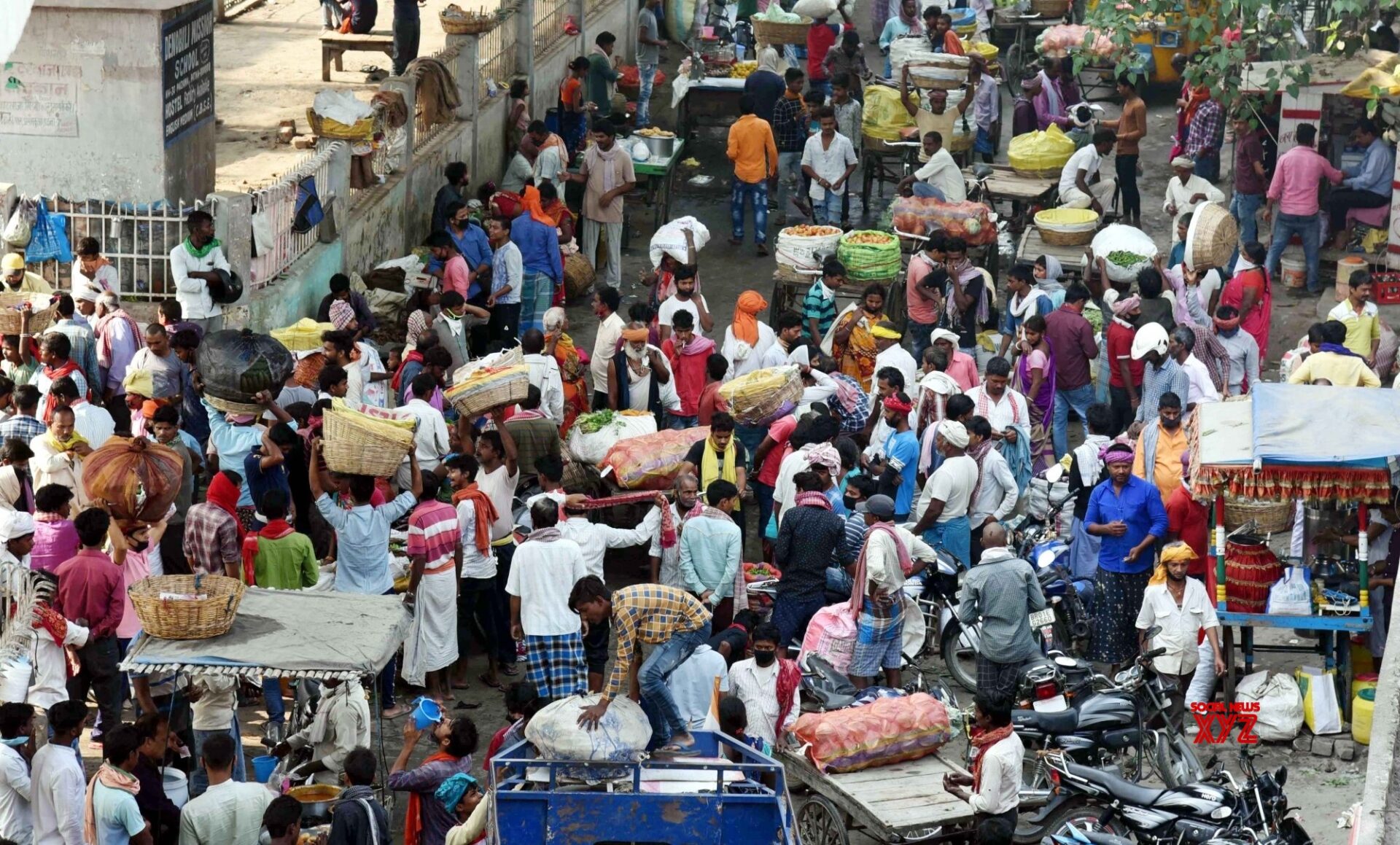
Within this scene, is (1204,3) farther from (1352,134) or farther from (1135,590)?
(1135,590)

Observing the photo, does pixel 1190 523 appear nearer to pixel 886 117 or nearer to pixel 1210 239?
pixel 1210 239

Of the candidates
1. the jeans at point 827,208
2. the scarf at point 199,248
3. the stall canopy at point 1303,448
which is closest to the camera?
the stall canopy at point 1303,448

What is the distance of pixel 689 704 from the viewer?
11.0m

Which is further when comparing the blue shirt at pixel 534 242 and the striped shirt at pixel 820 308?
the blue shirt at pixel 534 242

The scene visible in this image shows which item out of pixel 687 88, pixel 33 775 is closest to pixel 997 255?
pixel 687 88

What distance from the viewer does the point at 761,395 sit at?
14.0m

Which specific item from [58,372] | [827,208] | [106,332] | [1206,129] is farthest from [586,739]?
[1206,129]

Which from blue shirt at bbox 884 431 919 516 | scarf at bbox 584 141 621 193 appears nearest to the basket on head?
blue shirt at bbox 884 431 919 516

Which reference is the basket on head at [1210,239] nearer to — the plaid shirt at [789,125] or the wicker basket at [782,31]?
the plaid shirt at [789,125]

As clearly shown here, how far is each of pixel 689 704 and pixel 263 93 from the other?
516 inches

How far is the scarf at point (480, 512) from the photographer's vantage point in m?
12.3

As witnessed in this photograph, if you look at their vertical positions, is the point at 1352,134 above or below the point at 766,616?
above

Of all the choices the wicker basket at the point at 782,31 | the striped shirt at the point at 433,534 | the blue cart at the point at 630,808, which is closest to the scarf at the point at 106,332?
the striped shirt at the point at 433,534

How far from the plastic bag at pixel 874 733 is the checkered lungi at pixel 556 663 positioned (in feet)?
4.93
